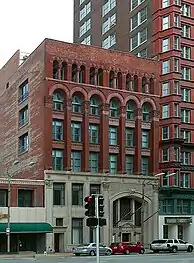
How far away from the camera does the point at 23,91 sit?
84375 mm

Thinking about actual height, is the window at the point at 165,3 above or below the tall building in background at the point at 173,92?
above

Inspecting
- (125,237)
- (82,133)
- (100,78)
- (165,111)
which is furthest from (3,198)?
(165,111)

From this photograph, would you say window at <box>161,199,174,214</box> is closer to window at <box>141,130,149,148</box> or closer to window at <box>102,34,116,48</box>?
window at <box>141,130,149,148</box>

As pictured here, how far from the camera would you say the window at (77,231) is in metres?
75.6

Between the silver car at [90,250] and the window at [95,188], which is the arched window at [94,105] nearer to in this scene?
the window at [95,188]

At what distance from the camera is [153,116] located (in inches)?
3307

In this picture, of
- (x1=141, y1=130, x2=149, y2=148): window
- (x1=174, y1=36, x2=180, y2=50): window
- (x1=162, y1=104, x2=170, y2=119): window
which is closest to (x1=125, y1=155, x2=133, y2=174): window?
(x1=141, y1=130, x2=149, y2=148): window

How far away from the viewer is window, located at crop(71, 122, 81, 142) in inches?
3076

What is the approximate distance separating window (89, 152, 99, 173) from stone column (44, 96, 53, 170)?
Result: 640 centimetres

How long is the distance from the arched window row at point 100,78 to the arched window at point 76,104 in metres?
2.27

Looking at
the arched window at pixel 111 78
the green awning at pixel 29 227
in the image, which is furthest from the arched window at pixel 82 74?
the green awning at pixel 29 227

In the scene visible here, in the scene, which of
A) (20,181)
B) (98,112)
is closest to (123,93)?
(98,112)

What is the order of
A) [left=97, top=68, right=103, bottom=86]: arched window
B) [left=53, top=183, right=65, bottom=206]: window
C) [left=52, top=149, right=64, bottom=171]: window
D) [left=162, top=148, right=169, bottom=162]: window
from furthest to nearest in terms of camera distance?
[left=162, top=148, right=169, bottom=162]: window
[left=97, top=68, right=103, bottom=86]: arched window
[left=52, top=149, right=64, bottom=171]: window
[left=53, top=183, right=65, bottom=206]: window

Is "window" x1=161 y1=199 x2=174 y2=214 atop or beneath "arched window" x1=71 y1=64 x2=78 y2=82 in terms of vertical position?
beneath
